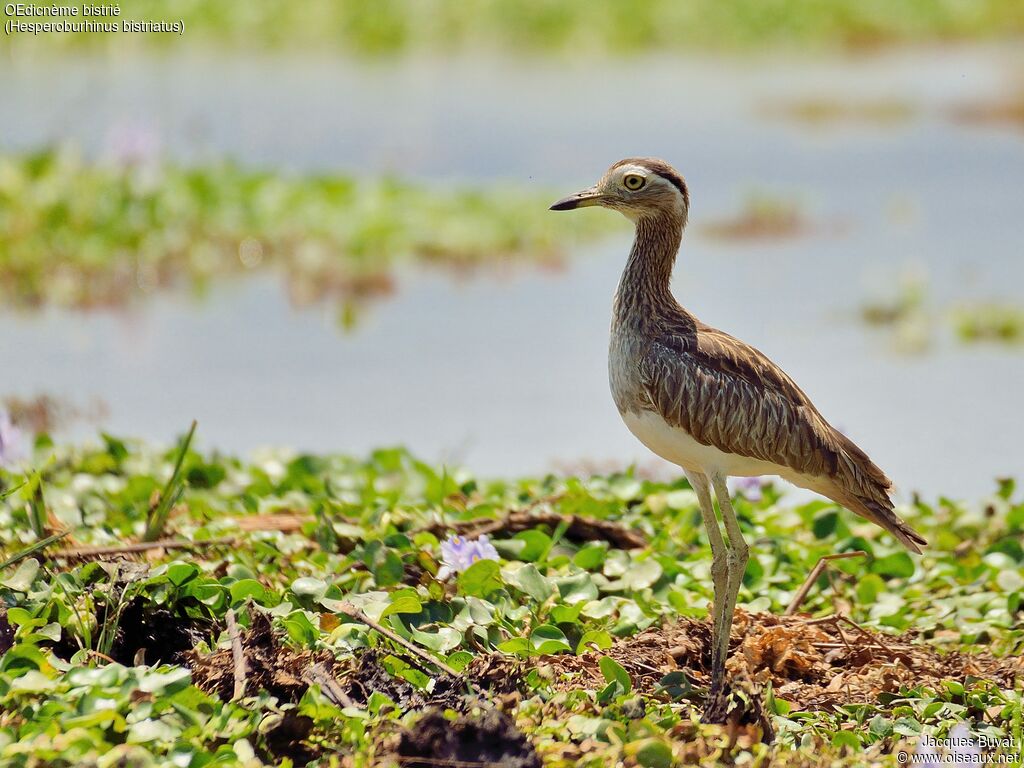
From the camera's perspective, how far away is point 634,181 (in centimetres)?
488

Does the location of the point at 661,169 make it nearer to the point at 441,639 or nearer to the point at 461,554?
the point at 461,554

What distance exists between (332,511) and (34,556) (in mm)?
1426

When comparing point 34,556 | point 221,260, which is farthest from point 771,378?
point 221,260

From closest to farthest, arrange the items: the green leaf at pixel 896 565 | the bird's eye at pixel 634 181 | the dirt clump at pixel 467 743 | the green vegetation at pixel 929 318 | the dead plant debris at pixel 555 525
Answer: the dirt clump at pixel 467 743 → the bird's eye at pixel 634 181 → the dead plant debris at pixel 555 525 → the green leaf at pixel 896 565 → the green vegetation at pixel 929 318

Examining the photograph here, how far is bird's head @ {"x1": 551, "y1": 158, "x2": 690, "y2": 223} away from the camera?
4867mm

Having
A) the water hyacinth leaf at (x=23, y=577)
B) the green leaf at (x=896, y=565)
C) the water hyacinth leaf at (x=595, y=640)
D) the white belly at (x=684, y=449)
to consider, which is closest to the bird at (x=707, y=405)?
the white belly at (x=684, y=449)

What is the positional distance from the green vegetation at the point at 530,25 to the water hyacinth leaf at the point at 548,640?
50.3 ft

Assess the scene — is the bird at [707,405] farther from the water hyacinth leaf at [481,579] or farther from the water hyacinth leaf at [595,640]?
the water hyacinth leaf at [481,579]

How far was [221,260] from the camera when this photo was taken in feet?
36.6

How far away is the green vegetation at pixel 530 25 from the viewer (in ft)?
63.4

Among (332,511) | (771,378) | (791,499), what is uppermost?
(771,378)

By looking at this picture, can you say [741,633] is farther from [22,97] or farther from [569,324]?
[22,97]

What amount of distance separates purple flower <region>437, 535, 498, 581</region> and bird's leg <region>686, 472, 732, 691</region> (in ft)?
2.30

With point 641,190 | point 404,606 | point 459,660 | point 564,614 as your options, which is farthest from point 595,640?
point 641,190
